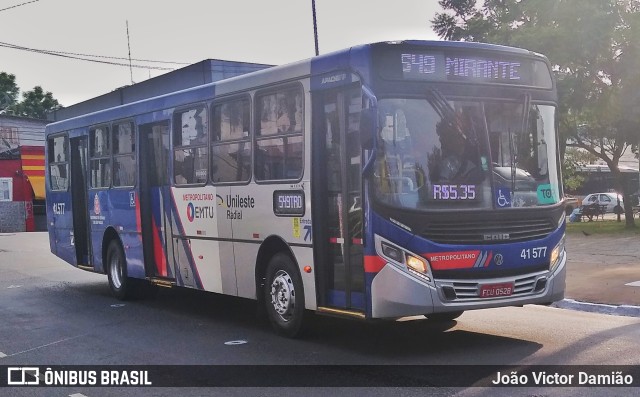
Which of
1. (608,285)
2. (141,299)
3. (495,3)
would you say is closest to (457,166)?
(608,285)

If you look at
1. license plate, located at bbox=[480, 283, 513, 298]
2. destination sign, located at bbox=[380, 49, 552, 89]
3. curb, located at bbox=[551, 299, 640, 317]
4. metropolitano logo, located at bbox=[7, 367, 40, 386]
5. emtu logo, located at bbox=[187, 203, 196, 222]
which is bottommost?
curb, located at bbox=[551, 299, 640, 317]

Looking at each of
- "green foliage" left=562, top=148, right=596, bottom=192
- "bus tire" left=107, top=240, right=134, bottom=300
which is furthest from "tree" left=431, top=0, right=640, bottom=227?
"bus tire" left=107, top=240, right=134, bottom=300

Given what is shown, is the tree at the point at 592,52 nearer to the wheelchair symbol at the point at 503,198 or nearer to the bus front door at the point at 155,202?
the bus front door at the point at 155,202

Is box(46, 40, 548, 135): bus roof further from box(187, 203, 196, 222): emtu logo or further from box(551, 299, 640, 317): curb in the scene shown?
box(551, 299, 640, 317): curb

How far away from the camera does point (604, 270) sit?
15.5 metres

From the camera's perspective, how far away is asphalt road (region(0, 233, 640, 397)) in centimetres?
766

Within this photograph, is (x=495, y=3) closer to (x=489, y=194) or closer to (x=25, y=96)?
(x=489, y=194)

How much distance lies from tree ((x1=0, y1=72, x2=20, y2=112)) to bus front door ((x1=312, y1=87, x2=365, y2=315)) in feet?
200

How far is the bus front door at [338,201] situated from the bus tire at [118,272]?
5.76m

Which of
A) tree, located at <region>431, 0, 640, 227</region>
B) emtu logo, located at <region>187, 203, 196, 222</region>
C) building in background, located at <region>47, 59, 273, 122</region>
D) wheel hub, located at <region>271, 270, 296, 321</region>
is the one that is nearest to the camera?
wheel hub, located at <region>271, 270, 296, 321</region>

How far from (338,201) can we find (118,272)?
21.2 ft

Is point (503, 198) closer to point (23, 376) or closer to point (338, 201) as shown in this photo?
point (338, 201)

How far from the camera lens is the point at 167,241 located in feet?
40.9

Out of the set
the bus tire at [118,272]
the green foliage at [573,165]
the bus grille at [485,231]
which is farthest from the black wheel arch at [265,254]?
A: the green foliage at [573,165]
